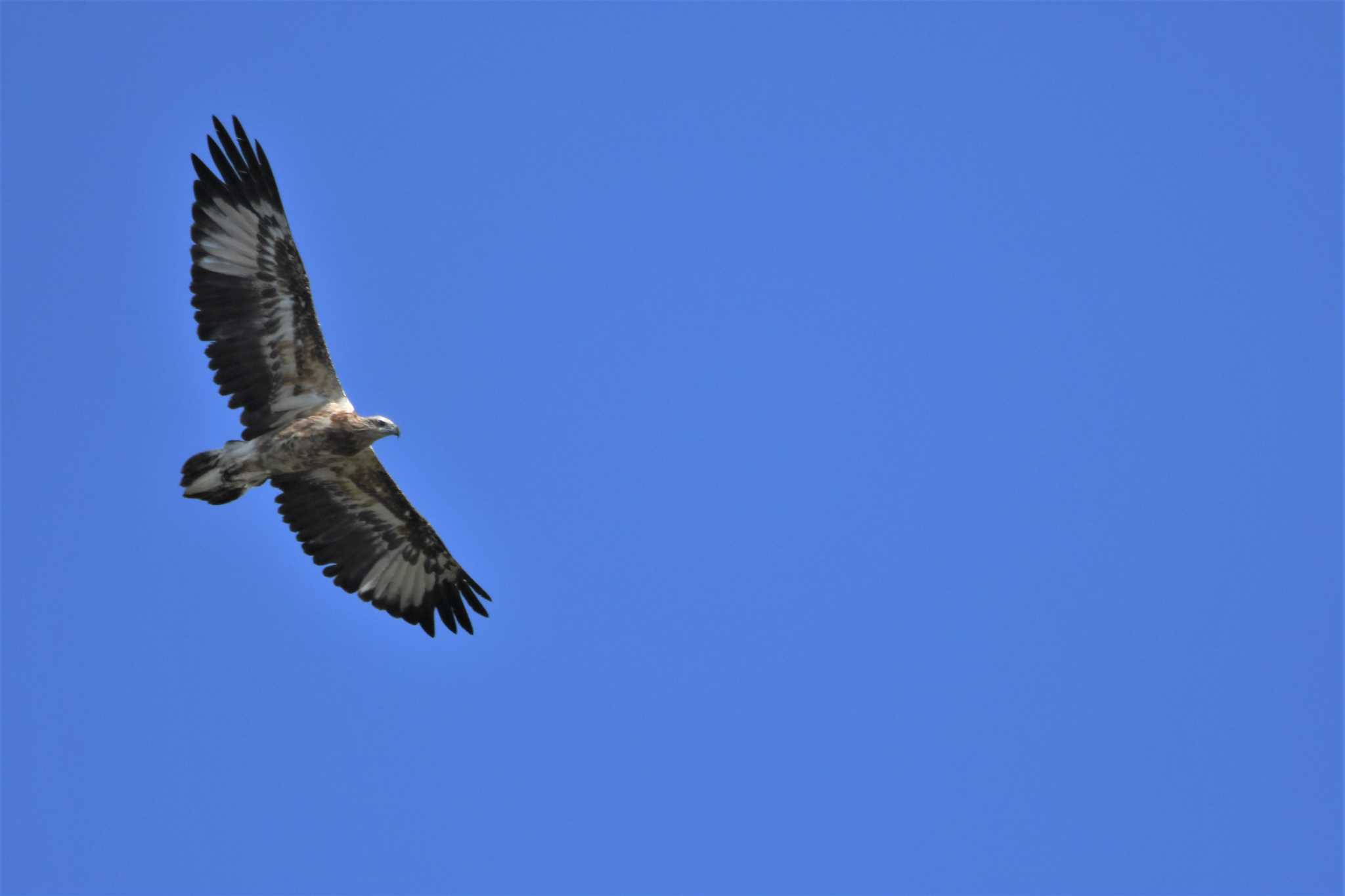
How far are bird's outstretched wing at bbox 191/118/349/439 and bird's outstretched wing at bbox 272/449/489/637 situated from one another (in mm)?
996

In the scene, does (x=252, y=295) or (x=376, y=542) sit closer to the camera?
(x=252, y=295)

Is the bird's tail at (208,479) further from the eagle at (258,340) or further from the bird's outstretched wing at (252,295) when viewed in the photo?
the bird's outstretched wing at (252,295)

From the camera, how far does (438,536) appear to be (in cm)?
1991

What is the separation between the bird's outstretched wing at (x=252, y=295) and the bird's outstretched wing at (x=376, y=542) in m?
1.00

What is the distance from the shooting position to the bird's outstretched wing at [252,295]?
17.8m

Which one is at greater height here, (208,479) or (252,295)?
(252,295)

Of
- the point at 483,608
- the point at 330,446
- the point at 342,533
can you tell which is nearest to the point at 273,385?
the point at 330,446

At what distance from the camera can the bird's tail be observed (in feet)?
57.5

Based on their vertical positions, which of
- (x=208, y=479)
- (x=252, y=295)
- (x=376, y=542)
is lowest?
(x=208, y=479)

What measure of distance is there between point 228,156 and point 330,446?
3218 millimetres

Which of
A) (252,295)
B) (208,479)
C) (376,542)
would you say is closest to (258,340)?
(252,295)

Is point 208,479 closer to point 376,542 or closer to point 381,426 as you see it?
point 381,426

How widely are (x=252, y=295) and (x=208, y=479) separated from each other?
6.44 feet

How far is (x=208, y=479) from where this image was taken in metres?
17.6
